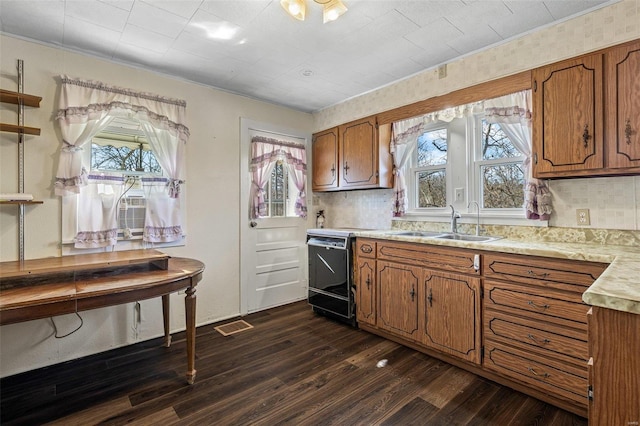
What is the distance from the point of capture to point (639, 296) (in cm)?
86

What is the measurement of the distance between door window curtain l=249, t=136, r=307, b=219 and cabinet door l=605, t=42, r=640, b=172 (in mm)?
2903

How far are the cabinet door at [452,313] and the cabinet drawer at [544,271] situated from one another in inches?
6.7

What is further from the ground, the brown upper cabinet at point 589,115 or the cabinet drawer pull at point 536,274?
the brown upper cabinet at point 589,115

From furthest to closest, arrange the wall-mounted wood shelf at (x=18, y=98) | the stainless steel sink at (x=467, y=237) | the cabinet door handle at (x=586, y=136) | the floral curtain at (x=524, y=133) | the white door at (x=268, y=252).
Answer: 1. the white door at (x=268, y=252)
2. the stainless steel sink at (x=467, y=237)
3. the floral curtain at (x=524, y=133)
4. the wall-mounted wood shelf at (x=18, y=98)
5. the cabinet door handle at (x=586, y=136)

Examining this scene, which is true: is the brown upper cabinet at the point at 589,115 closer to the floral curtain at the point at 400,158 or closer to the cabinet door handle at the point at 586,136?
the cabinet door handle at the point at 586,136

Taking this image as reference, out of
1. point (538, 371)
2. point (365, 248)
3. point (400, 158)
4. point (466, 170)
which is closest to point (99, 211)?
point (365, 248)

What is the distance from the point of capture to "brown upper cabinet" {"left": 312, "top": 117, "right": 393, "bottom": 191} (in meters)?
3.28

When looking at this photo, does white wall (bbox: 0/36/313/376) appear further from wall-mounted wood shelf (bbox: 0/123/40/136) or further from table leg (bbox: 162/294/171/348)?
table leg (bbox: 162/294/171/348)

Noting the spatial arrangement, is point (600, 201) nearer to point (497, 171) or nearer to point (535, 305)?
point (497, 171)

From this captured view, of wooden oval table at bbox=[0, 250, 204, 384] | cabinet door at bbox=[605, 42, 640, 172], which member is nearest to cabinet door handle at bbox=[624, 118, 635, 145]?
cabinet door at bbox=[605, 42, 640, 172]

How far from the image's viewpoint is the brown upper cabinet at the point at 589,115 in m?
1.80

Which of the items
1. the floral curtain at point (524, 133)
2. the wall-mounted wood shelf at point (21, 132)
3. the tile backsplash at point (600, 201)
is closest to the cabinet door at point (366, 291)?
the floral curtain at point (524, 133)

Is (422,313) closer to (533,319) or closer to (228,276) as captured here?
(533,319)

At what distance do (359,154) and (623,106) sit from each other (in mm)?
2114
